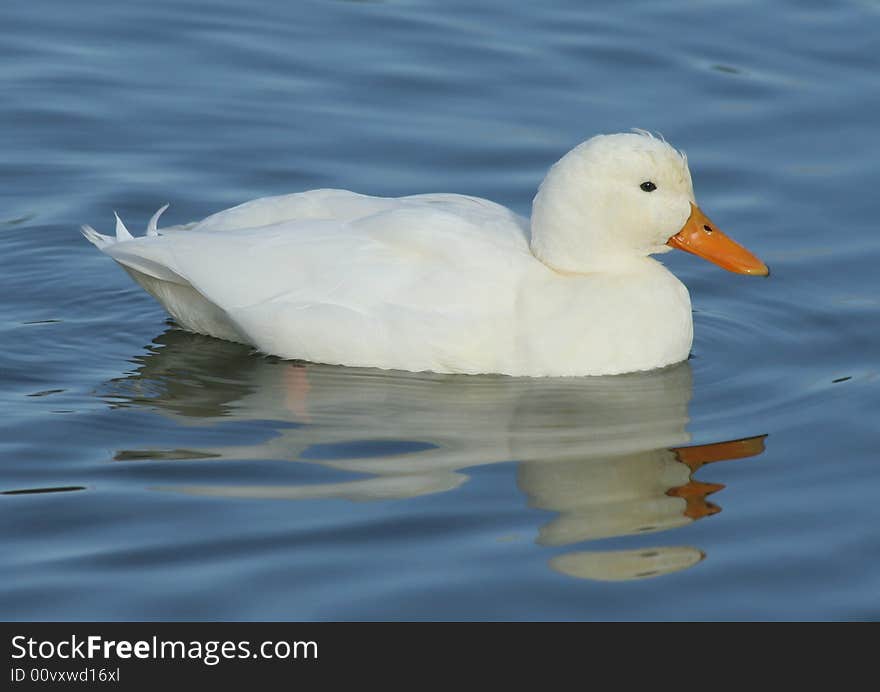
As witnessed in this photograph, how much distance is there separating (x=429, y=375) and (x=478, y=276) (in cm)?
52

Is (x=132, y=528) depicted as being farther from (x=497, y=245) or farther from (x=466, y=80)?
(x=466, y=80)

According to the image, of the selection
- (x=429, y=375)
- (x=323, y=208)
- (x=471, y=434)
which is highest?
(x=323, y=208)

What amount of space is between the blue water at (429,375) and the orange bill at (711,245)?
0.42 m

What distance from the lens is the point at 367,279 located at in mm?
8094

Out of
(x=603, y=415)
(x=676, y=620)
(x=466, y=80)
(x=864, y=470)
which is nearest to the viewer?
(x=676, y=620)

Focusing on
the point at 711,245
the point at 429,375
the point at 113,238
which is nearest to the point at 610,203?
the point at 711,245

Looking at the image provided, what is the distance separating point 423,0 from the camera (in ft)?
44.0

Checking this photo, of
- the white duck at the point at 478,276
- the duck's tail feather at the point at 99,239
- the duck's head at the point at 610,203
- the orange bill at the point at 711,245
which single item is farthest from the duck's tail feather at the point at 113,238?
the orange bill at the point at 711,245

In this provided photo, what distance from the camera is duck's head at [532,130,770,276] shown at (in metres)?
8.13

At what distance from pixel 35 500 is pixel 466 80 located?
609 centimetres

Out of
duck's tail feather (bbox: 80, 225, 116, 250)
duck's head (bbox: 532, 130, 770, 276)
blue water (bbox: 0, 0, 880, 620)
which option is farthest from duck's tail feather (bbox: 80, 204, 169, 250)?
duck's head (bbox: 532, 130, 770, 276)

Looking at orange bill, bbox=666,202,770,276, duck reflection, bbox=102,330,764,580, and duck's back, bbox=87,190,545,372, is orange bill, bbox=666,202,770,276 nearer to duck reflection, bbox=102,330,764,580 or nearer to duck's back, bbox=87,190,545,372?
duck reflection, bbox=102,330,764,580

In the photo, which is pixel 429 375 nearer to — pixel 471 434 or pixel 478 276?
pixel 478 276

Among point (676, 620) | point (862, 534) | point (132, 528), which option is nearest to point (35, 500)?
point (132, 528)
